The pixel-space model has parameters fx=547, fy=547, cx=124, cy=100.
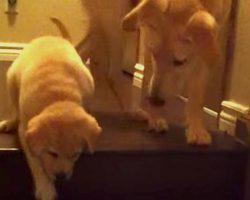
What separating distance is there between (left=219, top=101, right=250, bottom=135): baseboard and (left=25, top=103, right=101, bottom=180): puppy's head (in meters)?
0.78

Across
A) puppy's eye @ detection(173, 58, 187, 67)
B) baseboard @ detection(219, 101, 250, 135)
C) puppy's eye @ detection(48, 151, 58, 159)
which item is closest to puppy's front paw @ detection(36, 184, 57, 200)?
puppy's eye @ detection(48, 151, 58, 159)

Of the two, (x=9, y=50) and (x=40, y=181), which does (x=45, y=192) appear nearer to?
(x=40, y=181)

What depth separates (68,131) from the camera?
145 cm

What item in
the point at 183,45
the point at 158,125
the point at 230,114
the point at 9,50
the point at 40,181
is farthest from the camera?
the point at 9,50

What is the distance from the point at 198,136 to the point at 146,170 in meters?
0.22

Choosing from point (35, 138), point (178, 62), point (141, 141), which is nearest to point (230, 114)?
point (178, 62)

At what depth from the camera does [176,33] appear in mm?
1870

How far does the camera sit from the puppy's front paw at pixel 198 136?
1.83 meters

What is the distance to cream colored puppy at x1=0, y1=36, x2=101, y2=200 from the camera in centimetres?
144

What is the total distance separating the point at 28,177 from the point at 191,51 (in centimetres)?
70

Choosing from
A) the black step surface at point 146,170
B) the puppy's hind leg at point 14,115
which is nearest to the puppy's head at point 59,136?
the black step surface at point 146,170

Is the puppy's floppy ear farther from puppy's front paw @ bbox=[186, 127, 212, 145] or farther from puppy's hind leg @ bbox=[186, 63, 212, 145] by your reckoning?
puppy's front paw @ bbox=[186, 127, 212, 145]

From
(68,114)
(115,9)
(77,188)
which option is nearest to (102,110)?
(115,9)

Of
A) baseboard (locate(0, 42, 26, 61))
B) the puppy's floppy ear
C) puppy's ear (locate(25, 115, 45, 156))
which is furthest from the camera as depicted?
baseboard (locate(0, 42, 26, 61))
